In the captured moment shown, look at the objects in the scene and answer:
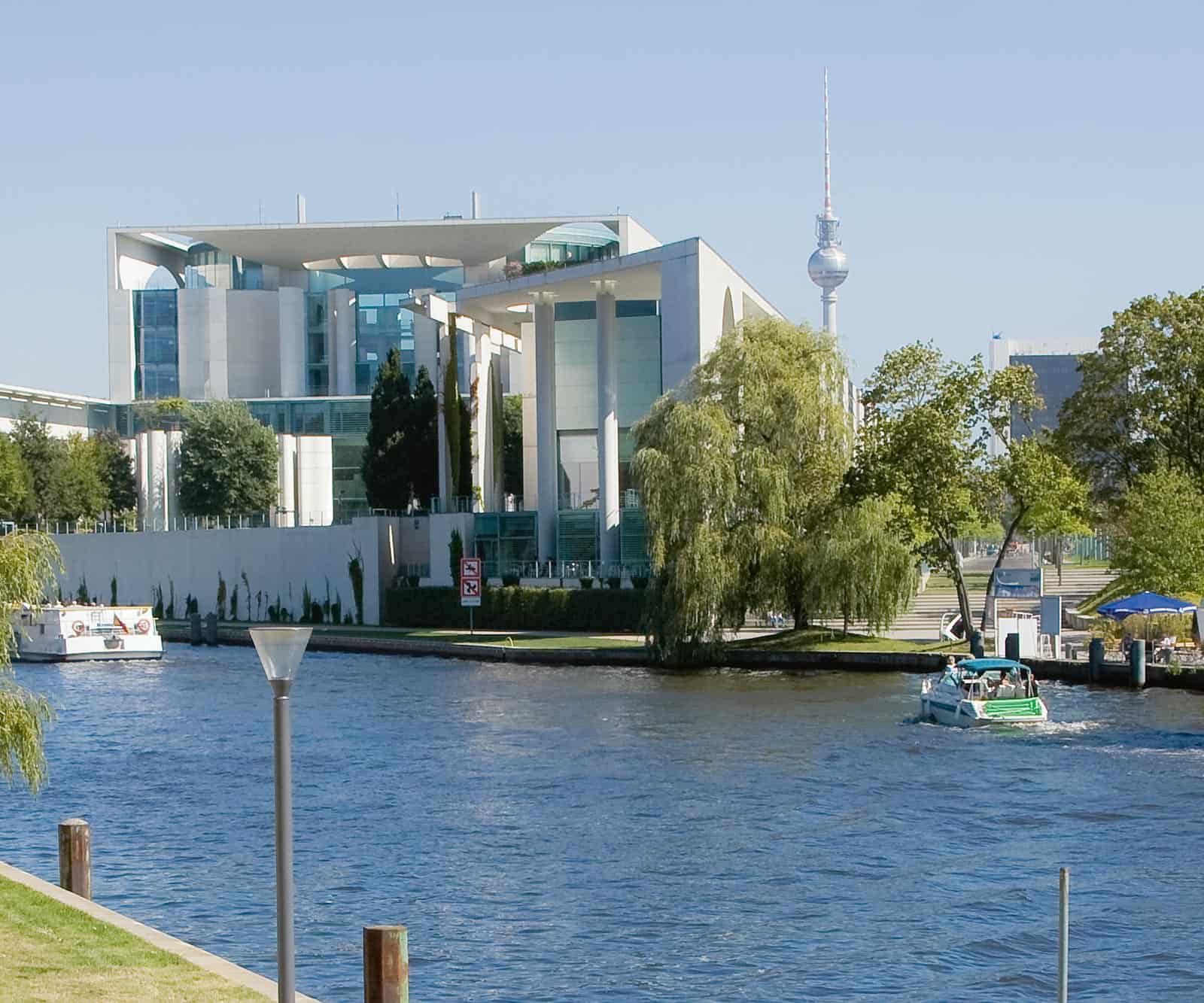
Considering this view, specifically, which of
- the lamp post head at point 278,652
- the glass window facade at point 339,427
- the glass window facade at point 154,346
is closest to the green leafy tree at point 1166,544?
the lamp post head at point 278,652

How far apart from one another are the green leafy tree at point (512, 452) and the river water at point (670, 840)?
165 ft

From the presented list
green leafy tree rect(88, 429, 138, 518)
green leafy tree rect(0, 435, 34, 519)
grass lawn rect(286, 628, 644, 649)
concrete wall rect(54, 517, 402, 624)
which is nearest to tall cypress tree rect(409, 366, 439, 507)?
concrete wall rect(54, 517, 402, 624)

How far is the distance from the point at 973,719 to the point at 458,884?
20.6 metres

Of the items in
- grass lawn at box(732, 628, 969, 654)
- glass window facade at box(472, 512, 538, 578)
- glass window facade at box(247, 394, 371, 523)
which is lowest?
grass lawn at box(732, 628, 969, 654)

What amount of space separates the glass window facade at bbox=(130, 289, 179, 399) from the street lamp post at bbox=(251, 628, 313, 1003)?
412 ft

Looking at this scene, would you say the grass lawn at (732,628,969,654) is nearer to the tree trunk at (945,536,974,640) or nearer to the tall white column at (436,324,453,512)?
the tree trunk at (945,536,974,640)

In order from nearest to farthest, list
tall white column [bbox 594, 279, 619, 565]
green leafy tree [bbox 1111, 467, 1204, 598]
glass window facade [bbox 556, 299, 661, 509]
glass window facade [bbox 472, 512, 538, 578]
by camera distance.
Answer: green leafy tree [bbox 1111, 467, 1204, 598]
tall white column [bbox 594, 279, 619, 565]
glass window facade [bbox 472, 512, 538, 578]
glass window facade [bbox 556, 299, 661, 509]

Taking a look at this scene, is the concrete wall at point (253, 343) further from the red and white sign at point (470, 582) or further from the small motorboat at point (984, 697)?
the small motorboat at point (984, 697)

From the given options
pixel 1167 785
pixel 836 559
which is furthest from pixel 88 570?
pixel 1167 785

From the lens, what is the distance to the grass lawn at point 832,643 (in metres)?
59.9

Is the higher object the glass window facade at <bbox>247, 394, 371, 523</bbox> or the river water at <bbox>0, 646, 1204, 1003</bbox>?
the glass window facade at <bbox>247, 394, 371, 523</bbox>

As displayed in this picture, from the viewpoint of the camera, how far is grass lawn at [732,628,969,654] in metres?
59.9

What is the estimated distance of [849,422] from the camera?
63906 millimetres

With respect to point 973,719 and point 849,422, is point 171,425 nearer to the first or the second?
point 849,422
